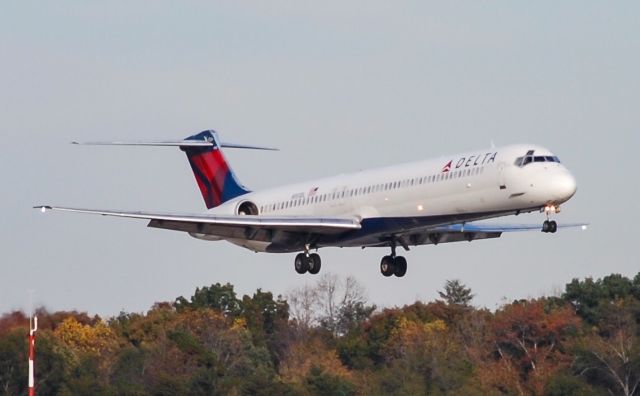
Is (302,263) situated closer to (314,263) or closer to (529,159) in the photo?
(314,263)

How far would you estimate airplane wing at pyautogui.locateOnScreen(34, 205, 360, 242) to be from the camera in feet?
213

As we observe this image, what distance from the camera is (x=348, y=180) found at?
66.8 metres

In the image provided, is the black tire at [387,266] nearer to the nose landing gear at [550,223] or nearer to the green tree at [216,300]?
the nose landing gear at [550,223]

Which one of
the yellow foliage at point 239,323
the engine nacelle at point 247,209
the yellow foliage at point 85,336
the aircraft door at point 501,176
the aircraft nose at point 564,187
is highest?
the yellow foliage at point 239,323

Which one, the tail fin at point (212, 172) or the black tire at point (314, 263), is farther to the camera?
the tail fin at point (212, 172)

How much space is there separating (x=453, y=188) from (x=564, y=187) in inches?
147

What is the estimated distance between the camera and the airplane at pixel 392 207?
60.0 metres

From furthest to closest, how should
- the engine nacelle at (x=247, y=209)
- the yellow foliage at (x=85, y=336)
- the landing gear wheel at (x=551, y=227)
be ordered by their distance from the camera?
the yellow foliage at (x=85, y=336)
the engine nacelle at (x=247, y=209)
the landing gear wheel at (x=551, y=227)

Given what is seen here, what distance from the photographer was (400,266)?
224ft

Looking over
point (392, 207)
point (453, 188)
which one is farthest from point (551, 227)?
point (392, 207)

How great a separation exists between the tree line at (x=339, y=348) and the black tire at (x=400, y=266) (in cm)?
1785

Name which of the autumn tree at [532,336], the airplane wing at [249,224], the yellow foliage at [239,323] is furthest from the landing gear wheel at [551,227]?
the yellow foliage at [239,323]

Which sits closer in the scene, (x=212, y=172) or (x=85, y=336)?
(x=212, y=172)

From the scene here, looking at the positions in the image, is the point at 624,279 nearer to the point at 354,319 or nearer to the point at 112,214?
the point at 354,319
